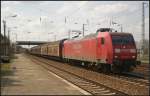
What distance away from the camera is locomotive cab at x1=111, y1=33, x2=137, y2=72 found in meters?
25.7

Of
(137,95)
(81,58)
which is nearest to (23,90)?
(137,95)

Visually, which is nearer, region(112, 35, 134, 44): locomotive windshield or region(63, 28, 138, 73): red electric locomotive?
region(63, 28, 138, 73): red electric locomotive

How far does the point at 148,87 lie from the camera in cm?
1780

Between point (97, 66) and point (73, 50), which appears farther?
point (73, 50)

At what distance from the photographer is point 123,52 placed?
2598 cm

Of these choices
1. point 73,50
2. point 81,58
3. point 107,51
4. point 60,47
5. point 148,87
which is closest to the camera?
point 148,87

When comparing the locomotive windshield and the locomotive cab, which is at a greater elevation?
the locomotive windshield

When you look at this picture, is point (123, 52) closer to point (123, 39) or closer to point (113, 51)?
point (113, 51)

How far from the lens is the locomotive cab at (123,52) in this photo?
25.7 m

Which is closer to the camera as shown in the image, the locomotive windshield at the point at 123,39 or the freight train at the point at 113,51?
the freight train at the point at 113,51

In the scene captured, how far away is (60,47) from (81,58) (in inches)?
714

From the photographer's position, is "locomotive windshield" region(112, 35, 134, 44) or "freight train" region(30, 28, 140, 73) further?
"locomotive windshield" region(112, 35, 134, 44)

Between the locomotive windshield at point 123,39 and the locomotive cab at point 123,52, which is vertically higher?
the locomotive windshield at point 123,39

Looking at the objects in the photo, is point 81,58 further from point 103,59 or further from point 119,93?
point 119,93
